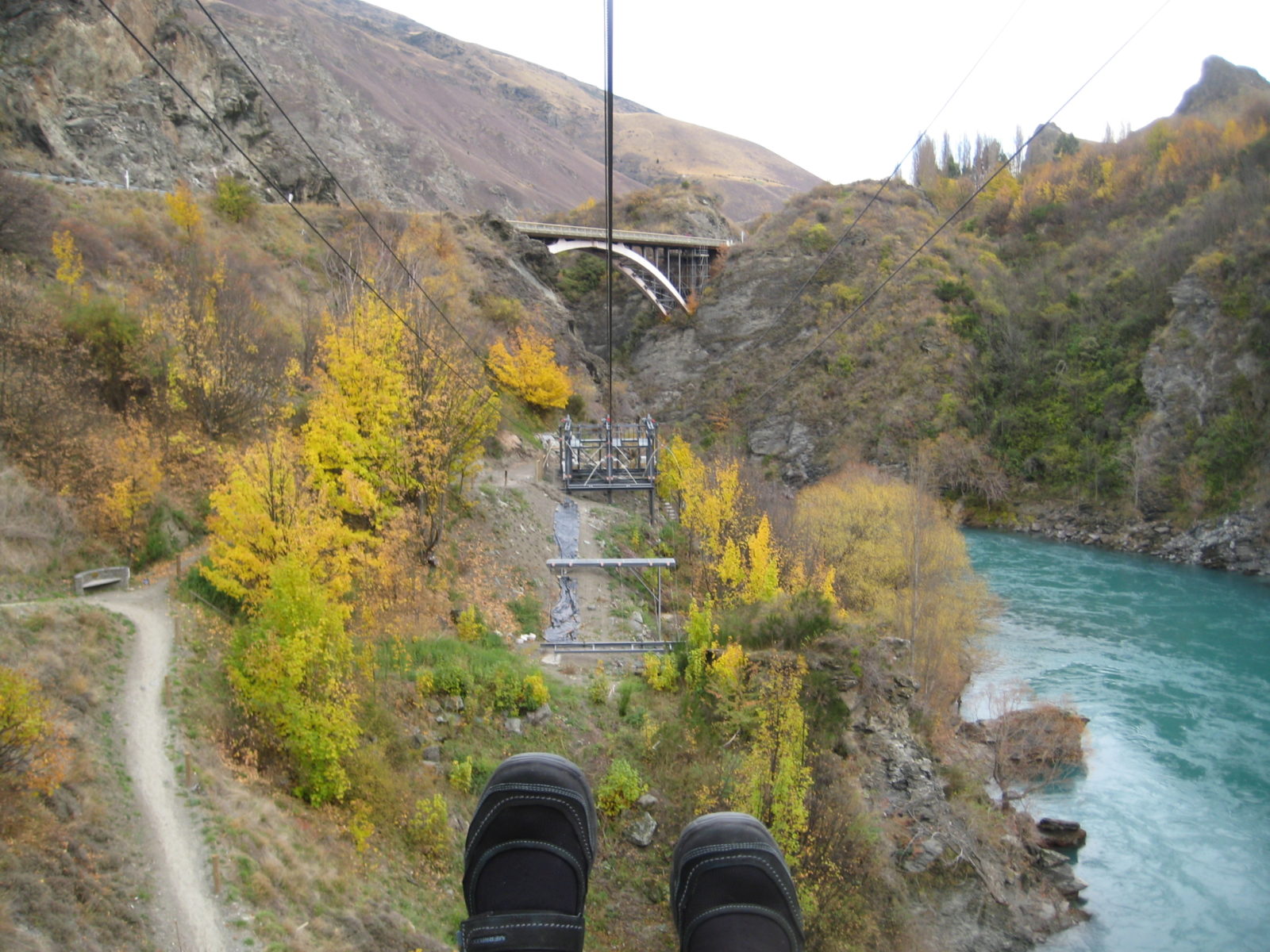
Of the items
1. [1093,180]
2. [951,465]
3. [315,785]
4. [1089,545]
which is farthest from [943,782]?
[1093,180]

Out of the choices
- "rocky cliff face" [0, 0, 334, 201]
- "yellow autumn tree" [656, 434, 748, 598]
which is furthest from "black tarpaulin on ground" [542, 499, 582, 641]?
"rocky cliff face" [0, 0, 334, 201]

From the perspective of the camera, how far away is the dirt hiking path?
23.5 ft

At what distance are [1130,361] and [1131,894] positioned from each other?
3837 cm

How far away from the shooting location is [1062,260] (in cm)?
5394

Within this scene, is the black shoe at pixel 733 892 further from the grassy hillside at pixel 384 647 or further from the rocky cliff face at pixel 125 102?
the rocky cliff face at pixel 125 102

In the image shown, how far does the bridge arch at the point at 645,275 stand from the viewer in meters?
56.1

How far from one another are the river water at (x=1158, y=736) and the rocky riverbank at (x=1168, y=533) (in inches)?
60.6

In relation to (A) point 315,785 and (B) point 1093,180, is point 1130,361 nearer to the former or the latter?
(B) point 1093,180

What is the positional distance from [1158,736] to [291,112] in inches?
2760

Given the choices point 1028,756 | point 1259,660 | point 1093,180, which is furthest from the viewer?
point 1093,180

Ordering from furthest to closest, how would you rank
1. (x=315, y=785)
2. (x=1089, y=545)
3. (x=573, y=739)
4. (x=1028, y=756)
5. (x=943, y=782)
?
(x=1089, y=545), (x=1028, y=756), (x=943, y=782), (x=573, y=739), (x=315, y=785)

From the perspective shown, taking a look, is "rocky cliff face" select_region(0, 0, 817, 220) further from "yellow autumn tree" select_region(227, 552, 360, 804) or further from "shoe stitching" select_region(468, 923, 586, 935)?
"shoe stitching" select_region(468, 923, 586, 935)

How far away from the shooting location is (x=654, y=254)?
60344mm

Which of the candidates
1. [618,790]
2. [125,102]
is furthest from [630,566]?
[125,102]
